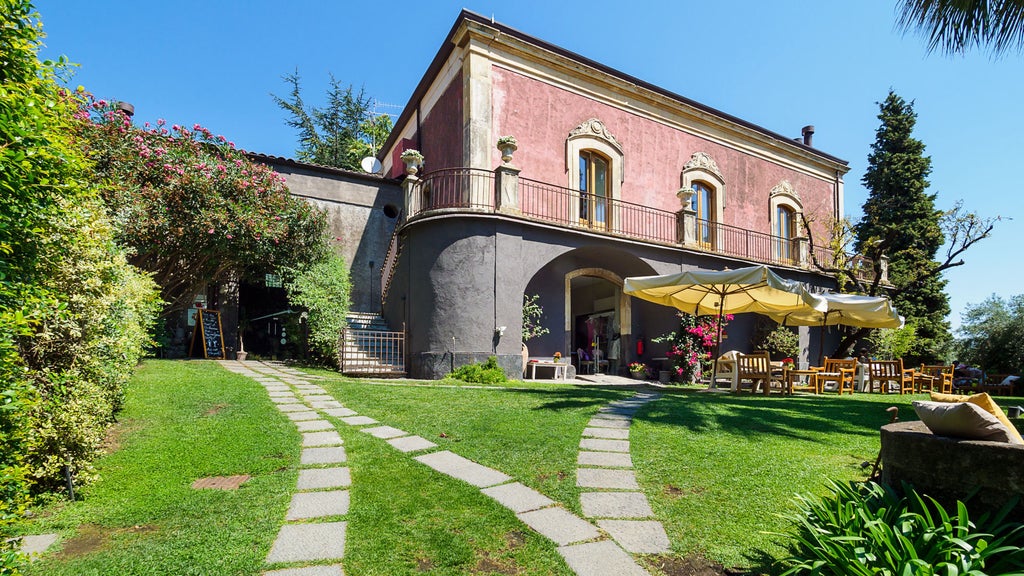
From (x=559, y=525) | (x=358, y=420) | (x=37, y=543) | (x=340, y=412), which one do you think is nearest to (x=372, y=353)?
(x=340, y=412)

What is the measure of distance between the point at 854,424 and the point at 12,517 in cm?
668

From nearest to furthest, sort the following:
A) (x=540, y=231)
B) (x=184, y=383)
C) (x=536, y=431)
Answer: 1. (x=536, y=431)
2. (x=184, y=383)
3. (x=540, y=231)

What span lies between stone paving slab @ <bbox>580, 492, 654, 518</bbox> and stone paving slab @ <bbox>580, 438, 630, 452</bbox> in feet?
3.09

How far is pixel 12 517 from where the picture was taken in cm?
174

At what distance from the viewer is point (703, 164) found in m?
14.3

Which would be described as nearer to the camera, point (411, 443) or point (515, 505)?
point (515, 505)

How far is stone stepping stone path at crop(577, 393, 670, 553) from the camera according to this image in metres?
2.41

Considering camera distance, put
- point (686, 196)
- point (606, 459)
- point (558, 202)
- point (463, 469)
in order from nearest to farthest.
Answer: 1. point (463, 469)
2. point (606, 459)
3. point (558, 202)
4. point (686, 196)

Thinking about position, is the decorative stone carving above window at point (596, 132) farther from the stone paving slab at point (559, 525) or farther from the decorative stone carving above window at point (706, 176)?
the stone paving slab at point (559, 525)

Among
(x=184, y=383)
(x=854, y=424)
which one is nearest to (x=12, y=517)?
(x=184, y=383)

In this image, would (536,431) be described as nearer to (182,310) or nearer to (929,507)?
(929,507)

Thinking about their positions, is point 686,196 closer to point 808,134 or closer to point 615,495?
point 808,134

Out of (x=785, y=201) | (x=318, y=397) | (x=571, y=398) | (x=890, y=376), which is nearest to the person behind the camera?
(x=318, y=397)

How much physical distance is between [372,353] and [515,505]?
27.1ft
